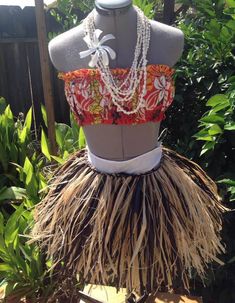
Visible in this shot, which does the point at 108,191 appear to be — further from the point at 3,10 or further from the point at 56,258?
the point at 3,10

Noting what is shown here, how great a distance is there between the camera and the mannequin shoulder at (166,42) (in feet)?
3.40

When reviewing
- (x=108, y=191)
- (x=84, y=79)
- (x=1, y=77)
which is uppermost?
(x=84, y=79)

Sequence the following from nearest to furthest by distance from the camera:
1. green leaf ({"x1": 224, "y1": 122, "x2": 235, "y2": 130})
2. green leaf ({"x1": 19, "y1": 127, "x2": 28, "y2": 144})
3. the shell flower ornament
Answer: the shell flower ornament < green leaf ({"x1": 224, "y1": 122, "x2": 235, "y2": 130}) < green leaf ({"x1": 19, "y1": 127, "x2": 28, "y2": 144})

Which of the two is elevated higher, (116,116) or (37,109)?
(116,116)

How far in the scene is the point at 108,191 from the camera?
41.5 inches

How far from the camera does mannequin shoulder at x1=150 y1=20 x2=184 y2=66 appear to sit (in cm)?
104

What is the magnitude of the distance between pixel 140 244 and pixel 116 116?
13.7 inches

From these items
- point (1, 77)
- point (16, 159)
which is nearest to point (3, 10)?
point (1, 77)

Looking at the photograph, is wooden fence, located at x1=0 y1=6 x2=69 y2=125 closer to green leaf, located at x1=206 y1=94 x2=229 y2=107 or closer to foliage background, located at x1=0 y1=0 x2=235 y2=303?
foliage background, located at x1=0 y1=0 x2=235 y2=303

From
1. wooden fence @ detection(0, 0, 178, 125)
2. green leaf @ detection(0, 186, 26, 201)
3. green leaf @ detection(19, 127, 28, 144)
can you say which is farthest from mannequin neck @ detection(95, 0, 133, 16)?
wooden fence @ detection(0, 0, 178, 125)

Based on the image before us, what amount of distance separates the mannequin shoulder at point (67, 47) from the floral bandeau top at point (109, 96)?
0.14 ft

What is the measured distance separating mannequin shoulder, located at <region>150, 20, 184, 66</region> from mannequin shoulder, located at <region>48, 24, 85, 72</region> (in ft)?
0.66

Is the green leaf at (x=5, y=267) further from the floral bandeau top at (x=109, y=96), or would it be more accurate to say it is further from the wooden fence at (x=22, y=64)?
the wooden fence at (x=22, y=64)

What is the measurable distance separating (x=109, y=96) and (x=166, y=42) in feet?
0.72
